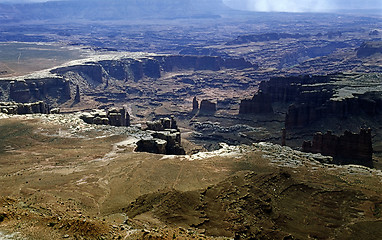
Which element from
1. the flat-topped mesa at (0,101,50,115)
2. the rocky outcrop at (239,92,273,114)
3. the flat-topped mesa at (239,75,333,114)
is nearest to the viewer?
the flat-topped mesa at (0,101,50,115)

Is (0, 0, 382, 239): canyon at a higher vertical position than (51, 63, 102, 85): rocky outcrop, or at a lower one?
higher

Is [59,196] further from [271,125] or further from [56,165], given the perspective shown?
[271,125]

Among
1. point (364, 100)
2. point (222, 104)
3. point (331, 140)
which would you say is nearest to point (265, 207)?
point (331, 140)

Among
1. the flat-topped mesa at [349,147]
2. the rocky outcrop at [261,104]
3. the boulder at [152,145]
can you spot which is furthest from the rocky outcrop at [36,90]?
the flat-topped mesa at [349,147]

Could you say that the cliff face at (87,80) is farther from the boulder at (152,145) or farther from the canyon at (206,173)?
the boulder at (152,145)

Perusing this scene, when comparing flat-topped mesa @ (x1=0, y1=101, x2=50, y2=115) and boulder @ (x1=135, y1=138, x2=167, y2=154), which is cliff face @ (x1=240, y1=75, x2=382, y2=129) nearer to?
boulder @ (x1=135, y1=138, x2=167, y2=154)

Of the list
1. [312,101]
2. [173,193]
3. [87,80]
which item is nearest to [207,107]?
[312,101]

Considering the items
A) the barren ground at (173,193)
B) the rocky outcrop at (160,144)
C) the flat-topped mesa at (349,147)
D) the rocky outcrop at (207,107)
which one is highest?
the barren ground at (173,193)

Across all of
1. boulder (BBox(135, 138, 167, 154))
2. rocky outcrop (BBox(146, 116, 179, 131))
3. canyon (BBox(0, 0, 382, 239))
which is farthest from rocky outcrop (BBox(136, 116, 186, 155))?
rocky outcrop (BBox(146, 116, 179, 131))
